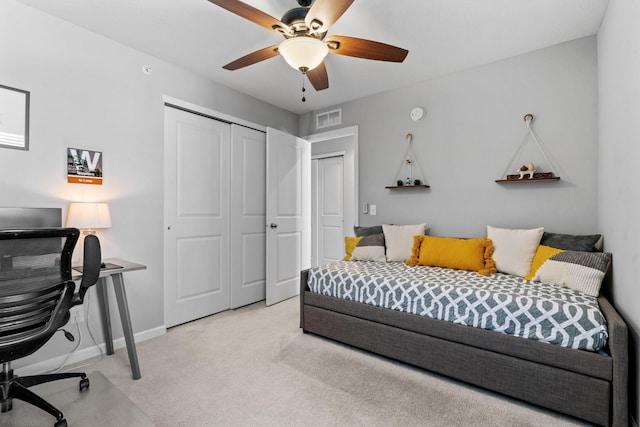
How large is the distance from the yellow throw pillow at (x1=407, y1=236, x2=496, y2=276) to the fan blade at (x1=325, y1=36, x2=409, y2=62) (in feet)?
5.35

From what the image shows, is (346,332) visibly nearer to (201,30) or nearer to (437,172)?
(437,172)

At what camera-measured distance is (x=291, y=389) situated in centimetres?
193

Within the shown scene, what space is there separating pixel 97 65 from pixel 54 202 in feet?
3.70

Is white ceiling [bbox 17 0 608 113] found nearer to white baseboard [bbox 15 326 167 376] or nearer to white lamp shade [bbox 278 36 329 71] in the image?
white lamp shade [bbox 278 36 329 71]

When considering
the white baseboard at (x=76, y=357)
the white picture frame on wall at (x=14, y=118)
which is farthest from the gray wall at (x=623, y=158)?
the white picture frame on wall at (x=14, y=118)

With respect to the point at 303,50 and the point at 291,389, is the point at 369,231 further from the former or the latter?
the point at 303,50

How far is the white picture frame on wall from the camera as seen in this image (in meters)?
2.02

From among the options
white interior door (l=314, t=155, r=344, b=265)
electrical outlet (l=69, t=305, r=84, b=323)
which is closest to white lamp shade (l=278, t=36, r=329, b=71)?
electrical outlet (l=69, t=305, r=84, b=323)

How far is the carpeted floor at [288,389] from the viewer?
1664 mm

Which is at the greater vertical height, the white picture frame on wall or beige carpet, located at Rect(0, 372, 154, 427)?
the white picture frame on wall

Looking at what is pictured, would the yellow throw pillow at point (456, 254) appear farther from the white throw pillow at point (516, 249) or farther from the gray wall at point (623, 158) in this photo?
the gray wall at point (623, 158)

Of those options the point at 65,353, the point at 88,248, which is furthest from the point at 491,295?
the point at 65,353

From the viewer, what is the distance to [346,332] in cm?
251

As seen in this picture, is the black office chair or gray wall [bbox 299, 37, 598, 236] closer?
the black office chair
